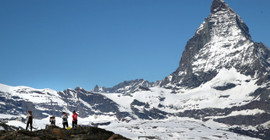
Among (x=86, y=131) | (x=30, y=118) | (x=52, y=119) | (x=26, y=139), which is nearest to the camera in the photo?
(x=26, y=139)

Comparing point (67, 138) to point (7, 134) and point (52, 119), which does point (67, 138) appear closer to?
point (7, 134)

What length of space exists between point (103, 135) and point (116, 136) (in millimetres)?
1756

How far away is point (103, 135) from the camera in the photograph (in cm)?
4378

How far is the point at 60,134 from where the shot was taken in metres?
42.6

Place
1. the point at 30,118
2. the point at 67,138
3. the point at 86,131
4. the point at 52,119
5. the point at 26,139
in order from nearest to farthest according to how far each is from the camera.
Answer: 1. the point at 26,139
2. the point at 67,138
3. the point at 86,131
4. the point at 30,118
5. the point at 52,119

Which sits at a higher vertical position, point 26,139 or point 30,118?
point 30,118

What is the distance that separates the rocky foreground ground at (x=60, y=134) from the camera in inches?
1475

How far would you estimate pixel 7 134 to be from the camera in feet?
124

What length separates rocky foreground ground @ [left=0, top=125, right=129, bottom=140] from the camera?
123ft

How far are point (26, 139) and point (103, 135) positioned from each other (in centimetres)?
900

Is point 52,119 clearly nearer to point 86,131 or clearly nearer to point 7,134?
point 86,131

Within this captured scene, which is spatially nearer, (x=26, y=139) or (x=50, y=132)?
(x=26, y=139)

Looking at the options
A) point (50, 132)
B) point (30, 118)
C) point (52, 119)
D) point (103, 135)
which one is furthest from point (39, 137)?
point (52, 119)

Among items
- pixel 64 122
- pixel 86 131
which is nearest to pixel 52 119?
pixel 64 122
